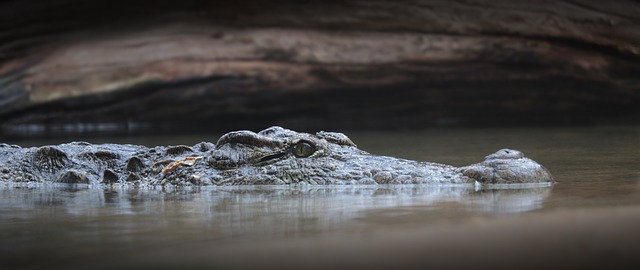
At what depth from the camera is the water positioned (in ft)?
7.63

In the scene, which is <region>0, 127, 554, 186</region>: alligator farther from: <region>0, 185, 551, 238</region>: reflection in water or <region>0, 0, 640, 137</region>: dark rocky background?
<region>0, 0, 640, 137</region>: dark rocky background

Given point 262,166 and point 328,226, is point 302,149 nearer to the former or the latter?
point 262,166

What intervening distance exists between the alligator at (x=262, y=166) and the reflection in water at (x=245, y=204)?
118 millimetres

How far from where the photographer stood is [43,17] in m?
10.0

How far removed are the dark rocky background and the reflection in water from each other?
5.26 meters

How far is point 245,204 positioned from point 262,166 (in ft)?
2.70

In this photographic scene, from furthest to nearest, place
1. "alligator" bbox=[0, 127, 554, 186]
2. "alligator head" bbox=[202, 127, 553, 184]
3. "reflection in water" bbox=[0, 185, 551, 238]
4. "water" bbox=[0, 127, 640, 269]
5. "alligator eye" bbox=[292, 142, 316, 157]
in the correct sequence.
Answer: "alligator eye" bbox=[292, 142, 316, 157] < "alligator head" bbox=[202, 127, 553, 184] < "alligator" bbox=[0, 127, 554, 186] < "reflection in water" bbox=[0, 185, 551, 238] < "water" bbox=[0, 127, 640, 269]

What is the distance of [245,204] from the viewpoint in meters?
3.75

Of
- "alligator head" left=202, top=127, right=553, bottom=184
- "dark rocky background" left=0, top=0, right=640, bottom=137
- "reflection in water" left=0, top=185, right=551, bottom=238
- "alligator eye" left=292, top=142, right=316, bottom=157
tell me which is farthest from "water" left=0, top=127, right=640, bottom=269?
"dark rocky background" left=0, top=0, right=640, bottom=137

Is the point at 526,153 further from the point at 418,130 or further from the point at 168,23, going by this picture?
the point at 168,23

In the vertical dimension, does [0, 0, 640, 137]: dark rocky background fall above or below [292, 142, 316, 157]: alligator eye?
above

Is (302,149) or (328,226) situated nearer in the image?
(328,226)

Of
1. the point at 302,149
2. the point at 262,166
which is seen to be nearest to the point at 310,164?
the point at 302,149

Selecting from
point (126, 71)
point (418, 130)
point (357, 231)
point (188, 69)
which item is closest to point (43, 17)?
point (126, 71)
